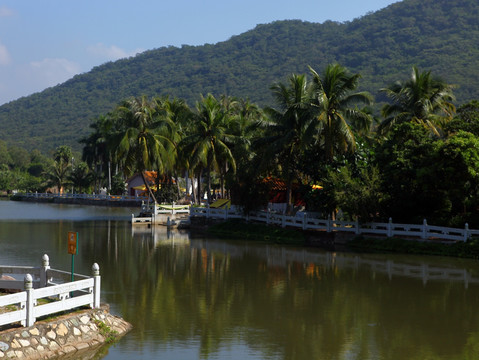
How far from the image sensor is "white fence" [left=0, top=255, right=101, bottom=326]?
528 inches

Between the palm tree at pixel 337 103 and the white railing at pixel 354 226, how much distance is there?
460cm

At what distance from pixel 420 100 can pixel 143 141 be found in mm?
27959

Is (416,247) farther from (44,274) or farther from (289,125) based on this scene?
(44,274)

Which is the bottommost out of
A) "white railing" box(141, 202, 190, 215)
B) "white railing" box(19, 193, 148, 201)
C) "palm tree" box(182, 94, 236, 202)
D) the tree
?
"white railing" box(141, 202, 190, 215)

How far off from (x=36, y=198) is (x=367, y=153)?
7844 centimetres

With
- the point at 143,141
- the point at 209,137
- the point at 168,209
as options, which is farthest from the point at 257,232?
the point at 143,141

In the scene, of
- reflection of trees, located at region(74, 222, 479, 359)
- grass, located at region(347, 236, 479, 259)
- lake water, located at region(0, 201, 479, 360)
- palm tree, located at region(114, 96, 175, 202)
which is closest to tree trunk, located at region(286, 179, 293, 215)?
lake water, located at region(0, 201, 479, 360)

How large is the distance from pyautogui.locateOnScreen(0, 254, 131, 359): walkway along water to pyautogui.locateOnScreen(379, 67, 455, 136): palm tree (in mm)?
31790

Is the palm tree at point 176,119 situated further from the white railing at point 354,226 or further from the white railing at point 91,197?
the white railing at point 354,226

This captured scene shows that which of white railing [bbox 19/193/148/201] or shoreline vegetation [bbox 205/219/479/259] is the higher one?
white railing [bbox 19/193/148/201]

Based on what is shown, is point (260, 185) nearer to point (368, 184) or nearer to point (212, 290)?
point (368, 184)

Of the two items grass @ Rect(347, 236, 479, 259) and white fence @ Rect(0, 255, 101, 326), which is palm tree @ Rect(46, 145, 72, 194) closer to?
grass @ Rect(347, 236, 479, 259)

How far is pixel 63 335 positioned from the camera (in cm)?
1424

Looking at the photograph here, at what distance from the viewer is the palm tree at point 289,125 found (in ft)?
135
